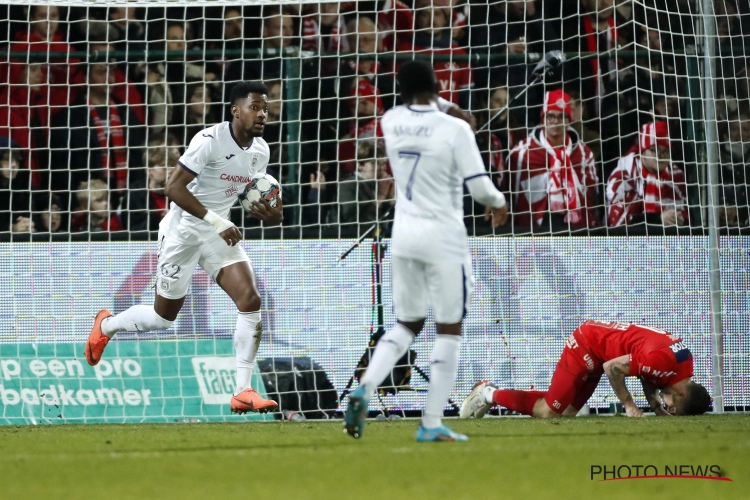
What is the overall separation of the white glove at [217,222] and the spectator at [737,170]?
15.0 feet

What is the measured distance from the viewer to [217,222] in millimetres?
7570

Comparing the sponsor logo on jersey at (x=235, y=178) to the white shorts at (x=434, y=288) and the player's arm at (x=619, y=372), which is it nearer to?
the white shorts at (x=434, y=288)

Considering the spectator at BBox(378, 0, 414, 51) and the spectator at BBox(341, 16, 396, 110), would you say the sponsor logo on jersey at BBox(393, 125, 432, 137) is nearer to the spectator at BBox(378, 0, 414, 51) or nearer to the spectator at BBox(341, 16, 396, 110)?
the spectator at BBox(341, 16, 396, 110)

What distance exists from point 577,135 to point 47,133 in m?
4.77

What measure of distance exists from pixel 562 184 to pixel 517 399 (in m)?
2.35

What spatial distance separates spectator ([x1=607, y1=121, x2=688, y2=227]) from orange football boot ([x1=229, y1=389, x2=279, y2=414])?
380cm

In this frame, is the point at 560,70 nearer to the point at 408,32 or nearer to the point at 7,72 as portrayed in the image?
the point at 408,32

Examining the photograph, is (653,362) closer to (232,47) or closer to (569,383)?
(569,383)

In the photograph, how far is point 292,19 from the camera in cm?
1141

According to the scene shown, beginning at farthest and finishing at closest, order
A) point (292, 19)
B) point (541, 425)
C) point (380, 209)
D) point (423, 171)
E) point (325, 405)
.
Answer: point (292, 19) < point (380, 209) < point (325, 405) < point (541, 425) < point (423, 171)

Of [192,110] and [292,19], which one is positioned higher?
[292,19]

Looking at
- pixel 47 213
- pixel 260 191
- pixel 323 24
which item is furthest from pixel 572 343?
pixel 47 213

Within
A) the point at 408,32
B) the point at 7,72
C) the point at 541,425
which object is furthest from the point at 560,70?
the point at 7,72

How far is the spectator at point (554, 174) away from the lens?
10164mm
